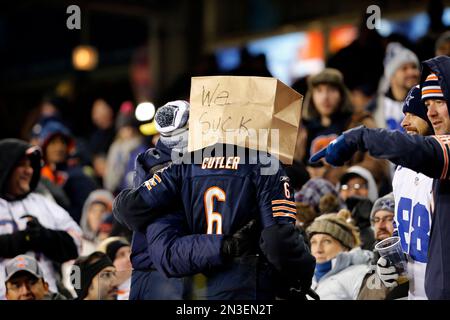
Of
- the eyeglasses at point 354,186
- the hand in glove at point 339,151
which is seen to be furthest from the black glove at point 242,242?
the eyeglasses at point 354,186

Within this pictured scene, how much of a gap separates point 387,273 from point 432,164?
120cm

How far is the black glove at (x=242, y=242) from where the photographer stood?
527cm

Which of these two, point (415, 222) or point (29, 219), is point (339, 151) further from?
point (29, 219)

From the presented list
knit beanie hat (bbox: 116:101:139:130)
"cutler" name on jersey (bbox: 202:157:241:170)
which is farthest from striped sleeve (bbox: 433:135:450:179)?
knit beanie hat (bbox: 116:101:139:130)

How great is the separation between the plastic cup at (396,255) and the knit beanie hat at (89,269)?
2.20m

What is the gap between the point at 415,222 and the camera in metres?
5.43

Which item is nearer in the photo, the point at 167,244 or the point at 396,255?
the point at 167,244

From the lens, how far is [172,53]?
17203 mm

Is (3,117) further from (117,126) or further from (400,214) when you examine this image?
(400,214)

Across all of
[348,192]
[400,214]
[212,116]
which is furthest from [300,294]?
[348,192]

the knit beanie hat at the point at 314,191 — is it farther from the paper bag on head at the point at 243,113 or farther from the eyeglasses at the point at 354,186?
the paper bag on head at the point at 243,113

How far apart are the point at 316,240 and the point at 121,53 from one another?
16.7 metres

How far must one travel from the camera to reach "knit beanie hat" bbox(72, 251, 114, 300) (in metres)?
6.91

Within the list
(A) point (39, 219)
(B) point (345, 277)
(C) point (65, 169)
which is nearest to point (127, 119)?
(C) point (65, 169)
